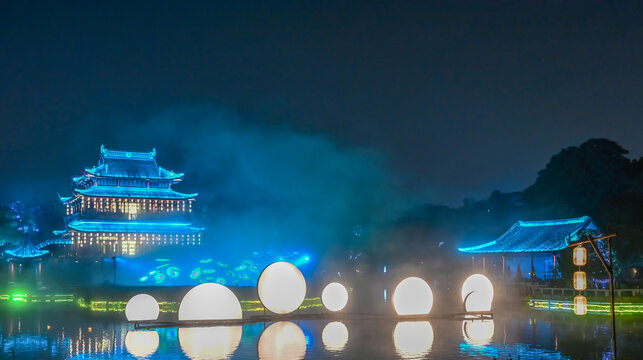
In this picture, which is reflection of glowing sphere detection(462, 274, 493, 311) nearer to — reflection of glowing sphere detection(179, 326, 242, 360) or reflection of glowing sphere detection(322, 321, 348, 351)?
reflection of glowing sphere detection(322, 321, 348, 351)

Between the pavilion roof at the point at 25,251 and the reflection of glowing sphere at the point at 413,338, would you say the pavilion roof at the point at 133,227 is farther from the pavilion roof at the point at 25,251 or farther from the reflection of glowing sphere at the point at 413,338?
the reflection of glowing sphere at the point at 413,338

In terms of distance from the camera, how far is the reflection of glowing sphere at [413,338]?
753 inches

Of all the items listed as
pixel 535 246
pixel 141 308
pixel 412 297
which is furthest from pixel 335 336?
pixel 535 246

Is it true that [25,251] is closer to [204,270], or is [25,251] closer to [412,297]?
[204,270]

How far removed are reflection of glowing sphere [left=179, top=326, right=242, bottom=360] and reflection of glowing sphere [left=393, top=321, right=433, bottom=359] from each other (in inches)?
194

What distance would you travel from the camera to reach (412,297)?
2841 cm

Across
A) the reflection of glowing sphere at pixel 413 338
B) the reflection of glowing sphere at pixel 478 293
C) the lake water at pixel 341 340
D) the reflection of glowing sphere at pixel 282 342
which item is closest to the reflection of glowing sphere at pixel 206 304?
the lake water at pixel 341 340

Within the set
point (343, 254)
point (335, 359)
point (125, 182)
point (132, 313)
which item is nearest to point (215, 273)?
point (343, 254)

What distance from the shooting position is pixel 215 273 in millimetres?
55094

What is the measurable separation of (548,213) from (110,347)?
39.8 m

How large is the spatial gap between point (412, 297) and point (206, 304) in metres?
8.40

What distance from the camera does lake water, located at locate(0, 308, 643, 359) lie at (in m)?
19.2

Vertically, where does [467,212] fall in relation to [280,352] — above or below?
above

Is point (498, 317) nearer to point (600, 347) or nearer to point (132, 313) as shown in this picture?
point (600, 347)
